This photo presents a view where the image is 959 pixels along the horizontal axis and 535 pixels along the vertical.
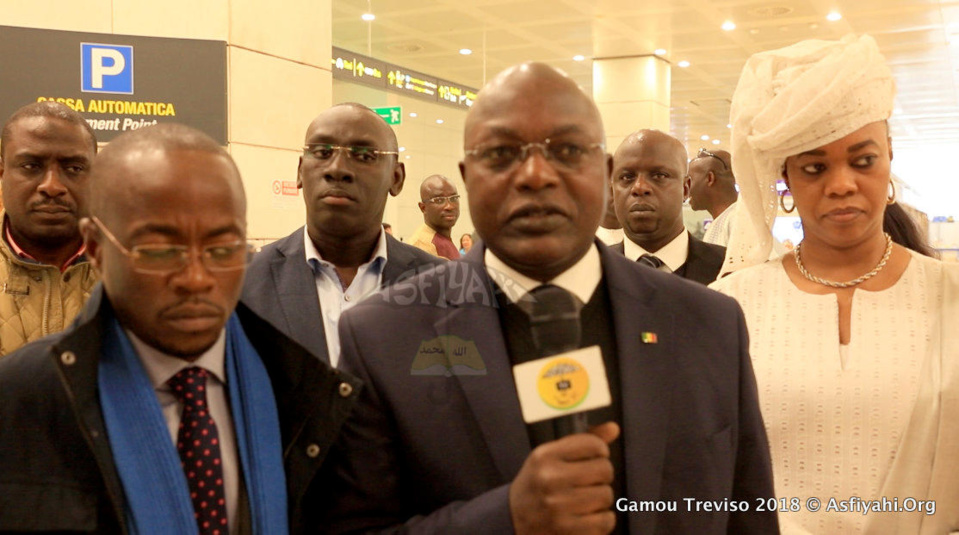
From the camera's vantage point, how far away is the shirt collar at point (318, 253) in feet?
10.3

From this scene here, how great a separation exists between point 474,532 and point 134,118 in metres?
4.71

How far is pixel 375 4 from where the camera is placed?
410 inches

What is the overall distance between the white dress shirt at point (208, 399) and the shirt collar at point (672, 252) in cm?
282

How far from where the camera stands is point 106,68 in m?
5.30

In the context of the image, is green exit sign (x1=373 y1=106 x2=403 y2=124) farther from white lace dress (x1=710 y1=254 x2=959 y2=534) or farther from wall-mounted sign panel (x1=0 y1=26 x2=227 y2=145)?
white lace dress (x1=710 y1=254 x2=959 y2=534)

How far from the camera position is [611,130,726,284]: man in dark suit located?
4.09 metres

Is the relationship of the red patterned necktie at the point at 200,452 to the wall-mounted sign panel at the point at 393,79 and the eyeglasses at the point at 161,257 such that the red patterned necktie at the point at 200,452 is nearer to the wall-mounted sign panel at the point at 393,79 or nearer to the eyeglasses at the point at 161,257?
the eyeglasses at the point at 161,257

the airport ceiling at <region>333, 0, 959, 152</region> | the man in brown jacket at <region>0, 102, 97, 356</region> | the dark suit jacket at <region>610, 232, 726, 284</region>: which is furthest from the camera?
the airport ceiling at <region>333, 0, 959, 152</region>

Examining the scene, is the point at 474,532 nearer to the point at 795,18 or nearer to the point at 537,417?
the point at 537,417

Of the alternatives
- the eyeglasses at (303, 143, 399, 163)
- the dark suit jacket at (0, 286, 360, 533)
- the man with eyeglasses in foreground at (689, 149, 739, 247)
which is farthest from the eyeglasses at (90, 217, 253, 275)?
the man with eyeglasses in foreground at (689, 149, 739, 247)

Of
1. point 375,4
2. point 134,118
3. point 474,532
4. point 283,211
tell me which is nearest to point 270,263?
point 474,532

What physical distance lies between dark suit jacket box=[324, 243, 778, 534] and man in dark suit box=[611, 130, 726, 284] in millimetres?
2296

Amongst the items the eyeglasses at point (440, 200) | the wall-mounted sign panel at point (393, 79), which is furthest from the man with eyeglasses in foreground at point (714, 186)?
the wall-mounted sign panel at point (393, 79)

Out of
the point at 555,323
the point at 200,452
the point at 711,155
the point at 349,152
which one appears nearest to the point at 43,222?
the point at 349,152
